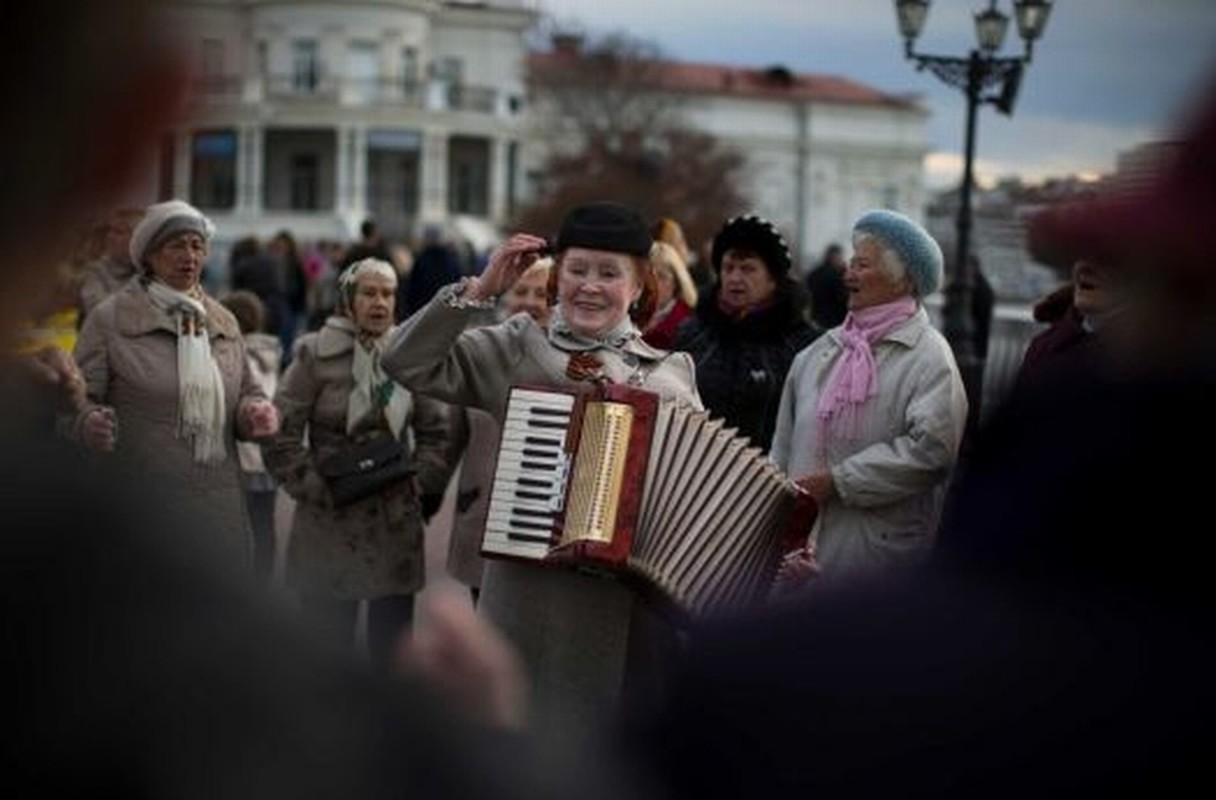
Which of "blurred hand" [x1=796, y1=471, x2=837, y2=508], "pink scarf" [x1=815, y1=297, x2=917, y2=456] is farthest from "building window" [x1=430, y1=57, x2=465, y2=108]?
"blurred hand" [x1=796, y1=471, x2=837, y2=508]

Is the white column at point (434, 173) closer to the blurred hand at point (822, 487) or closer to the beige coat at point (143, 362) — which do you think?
the beige coat at point (143, 362)

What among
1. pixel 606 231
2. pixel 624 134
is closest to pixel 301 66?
pixel 606 231

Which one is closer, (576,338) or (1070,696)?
(1070,696)

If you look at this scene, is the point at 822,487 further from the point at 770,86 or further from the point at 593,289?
the point at 770,86

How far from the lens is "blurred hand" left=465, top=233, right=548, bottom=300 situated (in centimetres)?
492

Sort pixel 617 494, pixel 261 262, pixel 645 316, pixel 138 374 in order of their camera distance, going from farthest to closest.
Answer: pixel 261 262 < pixel 138 374 < pixel 645 316 < pixel 617 494

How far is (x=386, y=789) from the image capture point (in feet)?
3.24

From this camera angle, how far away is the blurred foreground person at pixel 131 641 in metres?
0.96

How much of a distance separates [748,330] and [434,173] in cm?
8972

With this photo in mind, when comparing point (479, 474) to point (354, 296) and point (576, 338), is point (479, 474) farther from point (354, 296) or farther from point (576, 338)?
point (576, 338)

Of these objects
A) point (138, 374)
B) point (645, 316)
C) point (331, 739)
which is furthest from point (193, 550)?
point (138, 374)

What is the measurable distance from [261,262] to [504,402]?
42.6 feet

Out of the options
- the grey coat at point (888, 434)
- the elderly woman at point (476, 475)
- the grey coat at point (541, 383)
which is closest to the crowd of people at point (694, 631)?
the grey coat at point (541, 383)

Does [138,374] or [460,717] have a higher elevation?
[460,717]
